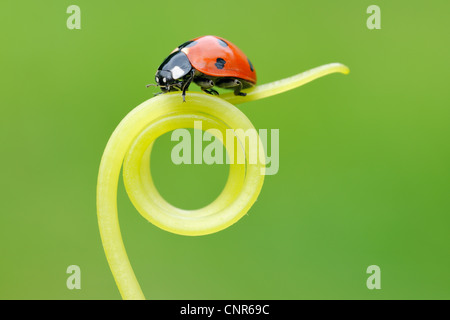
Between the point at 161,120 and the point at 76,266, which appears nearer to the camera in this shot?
the point at 161,120

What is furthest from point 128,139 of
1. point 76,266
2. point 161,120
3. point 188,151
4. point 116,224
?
point 76,266

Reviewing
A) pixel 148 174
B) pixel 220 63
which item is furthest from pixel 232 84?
pixel 148 174

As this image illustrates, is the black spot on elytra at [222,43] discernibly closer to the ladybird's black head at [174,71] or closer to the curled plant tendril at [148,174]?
the ladybird's black head at [174,71]

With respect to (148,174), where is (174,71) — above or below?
above

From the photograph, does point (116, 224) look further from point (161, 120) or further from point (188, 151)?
point (188, 151)

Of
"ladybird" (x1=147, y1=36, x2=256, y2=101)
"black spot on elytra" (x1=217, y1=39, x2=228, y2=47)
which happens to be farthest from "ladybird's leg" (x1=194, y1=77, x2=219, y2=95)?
"black spot on elytra" (x1=217, y1=39, x2=228, y2=47)

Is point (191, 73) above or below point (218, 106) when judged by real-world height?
above

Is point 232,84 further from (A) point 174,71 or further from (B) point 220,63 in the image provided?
(A) point 174,71

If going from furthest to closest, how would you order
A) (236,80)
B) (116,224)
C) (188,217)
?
(236,80), (188,217), (116,224)
